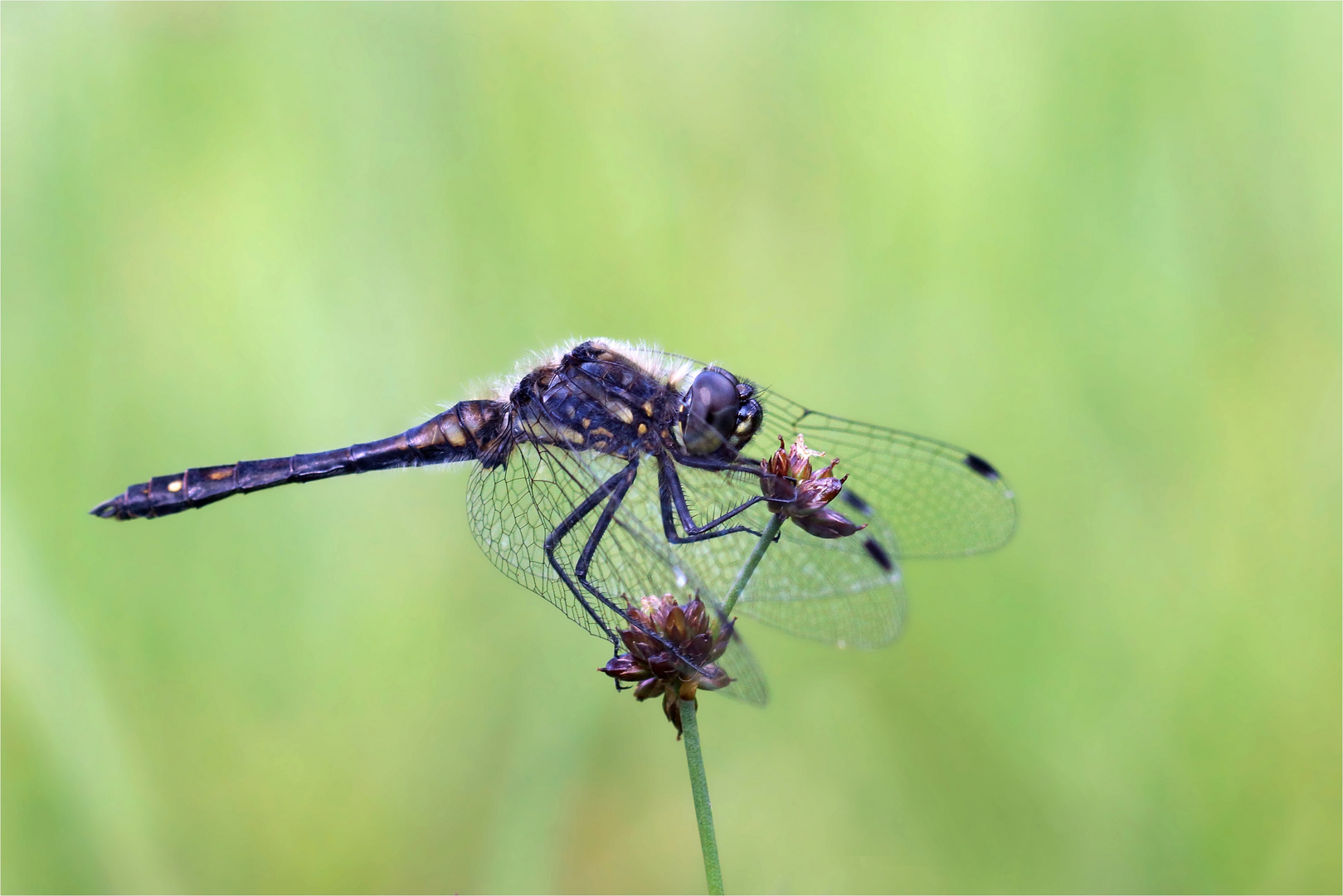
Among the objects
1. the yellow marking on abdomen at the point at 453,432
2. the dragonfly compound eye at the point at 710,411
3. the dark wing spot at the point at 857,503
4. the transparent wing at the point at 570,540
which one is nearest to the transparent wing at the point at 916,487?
the dark wing spot at the point at 857,503

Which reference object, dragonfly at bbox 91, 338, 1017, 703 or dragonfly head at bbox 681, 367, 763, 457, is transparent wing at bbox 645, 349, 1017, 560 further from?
dragonfly head at bbox 681, 367, 763, 457

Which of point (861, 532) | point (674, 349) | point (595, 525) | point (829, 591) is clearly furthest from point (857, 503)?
point (674, 349)

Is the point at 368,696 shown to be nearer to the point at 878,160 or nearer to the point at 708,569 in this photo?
the point at 708,569

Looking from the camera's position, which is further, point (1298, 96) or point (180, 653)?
point (1298, 96)

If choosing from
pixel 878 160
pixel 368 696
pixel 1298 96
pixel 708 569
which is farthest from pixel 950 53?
pixel 368 696

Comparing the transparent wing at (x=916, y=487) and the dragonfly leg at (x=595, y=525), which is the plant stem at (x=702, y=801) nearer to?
the dragonfly leg at (x=595, y=525)
